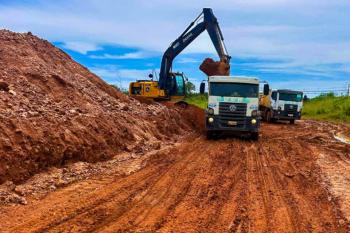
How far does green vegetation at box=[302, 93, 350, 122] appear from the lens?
1820 inches

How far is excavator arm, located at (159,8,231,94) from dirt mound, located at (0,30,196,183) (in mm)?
7039

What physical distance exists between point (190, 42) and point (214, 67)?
15.4ft

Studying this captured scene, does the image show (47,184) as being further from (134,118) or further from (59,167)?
(134,118)

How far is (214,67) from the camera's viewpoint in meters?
28.1

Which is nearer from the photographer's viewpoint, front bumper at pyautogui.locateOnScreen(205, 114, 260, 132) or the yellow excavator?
front bumper at pyautogui.locateOnScreen(205, 114, 260, 132)

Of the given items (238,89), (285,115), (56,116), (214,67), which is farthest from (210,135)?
(285,115)

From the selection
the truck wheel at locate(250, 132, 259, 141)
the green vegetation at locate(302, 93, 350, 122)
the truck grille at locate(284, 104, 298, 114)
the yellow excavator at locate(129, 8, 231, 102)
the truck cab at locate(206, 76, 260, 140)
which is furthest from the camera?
the green vegetation at locate(302, 93, 350, 122)

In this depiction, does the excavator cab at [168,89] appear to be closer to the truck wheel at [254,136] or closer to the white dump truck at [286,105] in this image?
the white dump truck at [286,105]

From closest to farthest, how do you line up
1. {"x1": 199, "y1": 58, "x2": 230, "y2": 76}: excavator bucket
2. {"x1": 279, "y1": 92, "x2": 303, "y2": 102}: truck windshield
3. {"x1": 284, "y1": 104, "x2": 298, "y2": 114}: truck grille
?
1. {"x1": 199, "y1": 58, "x2": 230, "y2": 76}: excavator bucket
2. {"x1": 284, "y1": 104, "x2": 298, "y2": 114}: truck grille
3. {"x1": 279, "y1": 92, "x2": 303, "y2": 102}: truck windshield

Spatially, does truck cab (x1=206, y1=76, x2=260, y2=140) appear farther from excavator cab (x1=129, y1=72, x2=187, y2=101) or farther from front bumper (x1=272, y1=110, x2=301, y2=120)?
front bumper (x1=272, y1=110, x2=301, y2=120)

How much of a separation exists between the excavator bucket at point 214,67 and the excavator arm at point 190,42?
0.49 m

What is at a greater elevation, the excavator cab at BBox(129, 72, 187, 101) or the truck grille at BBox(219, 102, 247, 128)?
the excavator cab at BBox(129, 72, 187, 101)

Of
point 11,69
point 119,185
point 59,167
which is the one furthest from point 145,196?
point 11,69

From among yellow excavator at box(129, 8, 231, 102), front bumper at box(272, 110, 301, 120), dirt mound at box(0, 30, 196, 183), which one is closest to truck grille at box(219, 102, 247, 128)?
dirt mound at box(0, 30, 196, 183)
